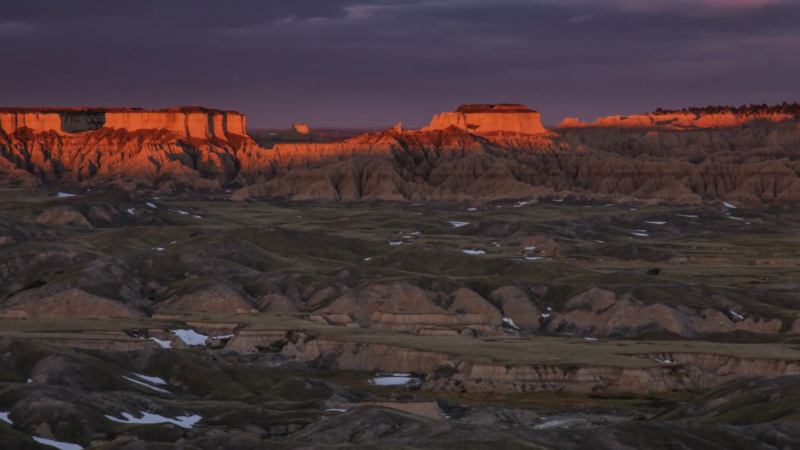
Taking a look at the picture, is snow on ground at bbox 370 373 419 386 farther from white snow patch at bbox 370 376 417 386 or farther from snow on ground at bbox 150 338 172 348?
snow on ground at bbox 150 338 172 348

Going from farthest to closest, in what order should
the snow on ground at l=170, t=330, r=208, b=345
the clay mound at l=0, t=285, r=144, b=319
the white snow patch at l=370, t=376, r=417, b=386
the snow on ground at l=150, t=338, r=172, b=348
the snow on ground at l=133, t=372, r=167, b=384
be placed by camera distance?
1. the clay mound at l=0, t=285, r=144, b=319
2. the snow on ground at l=170, t=330, r=208, b=345
3. the snow on ground at l=150, t=338, r=172, b=348
4. the white snow patch at l=370, t=376, r=417, b=386
5. the snow on ground at l=133, t=372, r=167, b=384

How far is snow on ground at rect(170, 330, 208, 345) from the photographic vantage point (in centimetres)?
11683

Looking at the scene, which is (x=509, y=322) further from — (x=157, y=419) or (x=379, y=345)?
(x=157, y=419)

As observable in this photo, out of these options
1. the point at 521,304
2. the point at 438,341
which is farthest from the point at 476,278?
the point at 438,341

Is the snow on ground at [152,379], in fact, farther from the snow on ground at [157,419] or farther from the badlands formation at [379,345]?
the snow on ground at [157,419]

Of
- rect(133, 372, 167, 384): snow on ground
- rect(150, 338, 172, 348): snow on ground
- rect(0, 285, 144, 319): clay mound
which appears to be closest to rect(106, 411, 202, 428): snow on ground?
rect(133, 372, 167, 384): snow on ground

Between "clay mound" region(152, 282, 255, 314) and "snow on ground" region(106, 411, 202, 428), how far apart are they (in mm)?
54718

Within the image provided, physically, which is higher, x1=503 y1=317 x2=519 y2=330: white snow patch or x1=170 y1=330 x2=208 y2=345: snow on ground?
x1=170 y1=330 x2=208 y2=345: snow on ground

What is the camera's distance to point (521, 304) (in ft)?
441

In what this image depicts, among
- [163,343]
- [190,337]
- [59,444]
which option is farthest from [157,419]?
[190,337]

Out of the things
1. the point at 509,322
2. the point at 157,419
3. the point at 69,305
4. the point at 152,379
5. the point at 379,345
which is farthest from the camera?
the point at 69,305

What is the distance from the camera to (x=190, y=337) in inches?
4665

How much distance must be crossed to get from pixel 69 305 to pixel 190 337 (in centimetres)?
2145

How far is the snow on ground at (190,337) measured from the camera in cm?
11683
